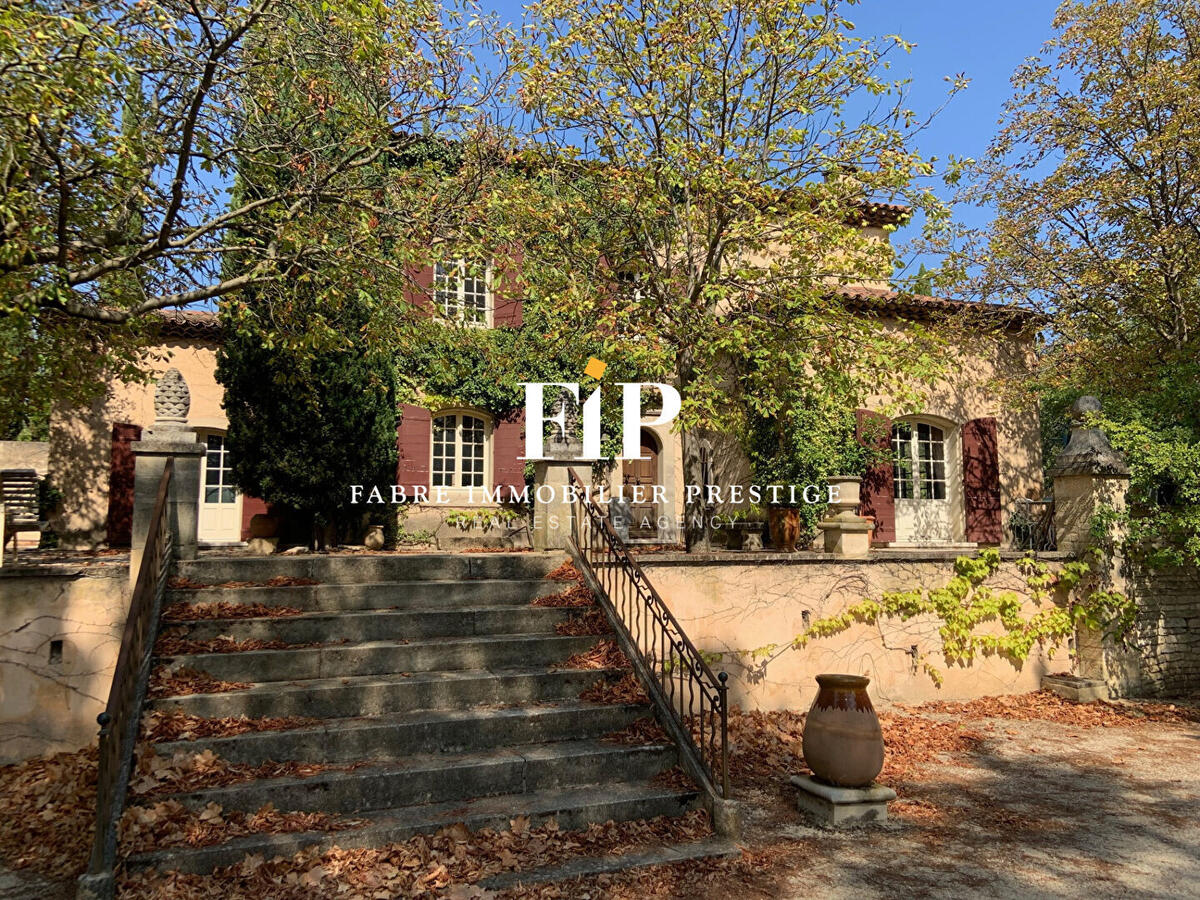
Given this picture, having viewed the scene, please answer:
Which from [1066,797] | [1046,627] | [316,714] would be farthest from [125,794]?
[1046,627]

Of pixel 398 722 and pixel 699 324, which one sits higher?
pixel 699 324

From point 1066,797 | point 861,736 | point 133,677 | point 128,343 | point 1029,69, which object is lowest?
point 1066,797

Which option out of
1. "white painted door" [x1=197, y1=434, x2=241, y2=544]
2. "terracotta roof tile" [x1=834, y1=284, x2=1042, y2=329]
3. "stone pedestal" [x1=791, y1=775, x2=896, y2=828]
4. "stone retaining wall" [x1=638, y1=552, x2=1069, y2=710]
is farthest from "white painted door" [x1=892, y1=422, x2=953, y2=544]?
"white painted door" [x1=197, y1=434, x2=241, y2=544]

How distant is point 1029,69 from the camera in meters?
11.4

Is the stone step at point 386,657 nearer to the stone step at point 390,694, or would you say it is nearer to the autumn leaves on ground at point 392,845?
the stone step at point 390,694

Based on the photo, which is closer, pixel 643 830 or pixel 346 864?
pixel 346 864

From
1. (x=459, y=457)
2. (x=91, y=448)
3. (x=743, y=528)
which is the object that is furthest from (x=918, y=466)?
(x=91, y=448)

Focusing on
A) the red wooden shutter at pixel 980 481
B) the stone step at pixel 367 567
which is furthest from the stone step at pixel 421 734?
the red wooden shutter at pixel 980 481

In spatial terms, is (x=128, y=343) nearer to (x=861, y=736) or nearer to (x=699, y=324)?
(x=699, y=324)

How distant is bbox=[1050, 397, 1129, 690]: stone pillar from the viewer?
8781 mm

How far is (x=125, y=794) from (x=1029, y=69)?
13.7m

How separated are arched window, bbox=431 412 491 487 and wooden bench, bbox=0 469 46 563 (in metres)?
5.14
